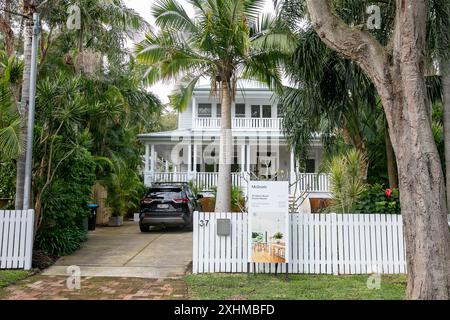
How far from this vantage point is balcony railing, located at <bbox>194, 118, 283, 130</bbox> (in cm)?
2153

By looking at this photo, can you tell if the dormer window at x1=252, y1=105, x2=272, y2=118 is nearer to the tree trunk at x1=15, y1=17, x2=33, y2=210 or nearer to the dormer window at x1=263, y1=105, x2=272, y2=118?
the dormer window at x1=263, y1=105, x2=272, y2=118

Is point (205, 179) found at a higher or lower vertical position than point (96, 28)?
lower

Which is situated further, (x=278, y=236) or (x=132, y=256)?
(x=132, y=256)

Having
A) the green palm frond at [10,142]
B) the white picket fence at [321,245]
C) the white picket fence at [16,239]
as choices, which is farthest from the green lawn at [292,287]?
the green palm frond at [10,142]

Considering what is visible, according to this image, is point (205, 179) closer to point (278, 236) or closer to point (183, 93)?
point (183, 93)

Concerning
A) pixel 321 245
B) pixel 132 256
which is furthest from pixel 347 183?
pixel 132 256

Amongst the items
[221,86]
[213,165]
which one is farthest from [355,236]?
[213,165]

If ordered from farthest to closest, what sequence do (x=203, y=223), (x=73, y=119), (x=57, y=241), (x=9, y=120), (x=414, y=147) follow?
(x=57, y=241) → (x=73, y=119) → (x=9, y=120) → (x=203, y=223) → (x=414, y=147)

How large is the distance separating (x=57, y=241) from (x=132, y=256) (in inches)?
70.3

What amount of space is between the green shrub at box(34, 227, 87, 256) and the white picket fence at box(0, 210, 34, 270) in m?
1.06

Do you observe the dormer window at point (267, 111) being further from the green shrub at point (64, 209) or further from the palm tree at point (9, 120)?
the palm tree at point (9, 120)

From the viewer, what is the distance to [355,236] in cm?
757

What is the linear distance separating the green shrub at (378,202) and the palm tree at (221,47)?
322cm

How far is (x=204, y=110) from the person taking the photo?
23906 millimetres
